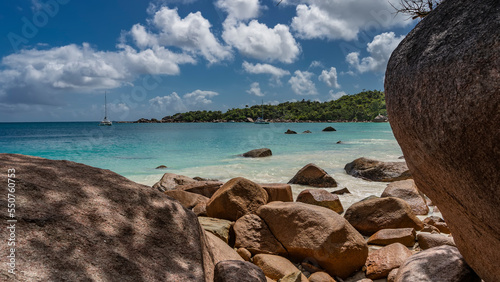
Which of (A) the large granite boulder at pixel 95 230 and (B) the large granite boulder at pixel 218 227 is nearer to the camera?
(A) the large granite boulder at pixel 95 230

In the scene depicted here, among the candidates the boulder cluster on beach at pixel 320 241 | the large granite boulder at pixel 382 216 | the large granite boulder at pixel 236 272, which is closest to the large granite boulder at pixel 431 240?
the boulder cluster on beach at pixel 320 241

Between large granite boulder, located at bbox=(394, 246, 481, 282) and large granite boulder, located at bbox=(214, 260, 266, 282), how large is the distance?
1581 millimetres

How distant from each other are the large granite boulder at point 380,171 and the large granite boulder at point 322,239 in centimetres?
890

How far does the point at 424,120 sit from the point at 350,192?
29.8 feet

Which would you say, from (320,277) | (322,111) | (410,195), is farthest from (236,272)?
(322,111)

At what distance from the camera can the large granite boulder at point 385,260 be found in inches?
172

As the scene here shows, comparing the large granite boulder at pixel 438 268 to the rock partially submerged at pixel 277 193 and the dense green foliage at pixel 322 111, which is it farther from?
the dense green foliage at pixel 322 111

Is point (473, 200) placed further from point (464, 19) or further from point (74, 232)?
point (74, 232)

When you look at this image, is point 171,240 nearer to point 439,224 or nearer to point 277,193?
point 277,193

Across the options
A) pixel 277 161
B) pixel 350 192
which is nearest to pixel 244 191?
pixel 350 192

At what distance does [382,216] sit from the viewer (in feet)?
20.9

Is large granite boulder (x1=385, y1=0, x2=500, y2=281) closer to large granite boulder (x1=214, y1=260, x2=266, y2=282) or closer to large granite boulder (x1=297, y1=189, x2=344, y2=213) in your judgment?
large granite boulder (x1=214, y1=260, x2=266, y2=282)

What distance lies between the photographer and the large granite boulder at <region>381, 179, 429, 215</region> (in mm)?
7948

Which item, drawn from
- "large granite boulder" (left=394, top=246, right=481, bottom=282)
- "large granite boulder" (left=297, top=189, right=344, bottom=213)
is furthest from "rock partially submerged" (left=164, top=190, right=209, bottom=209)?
"large granite boulder" (left=394, top=246, right=481, bottom=282)
